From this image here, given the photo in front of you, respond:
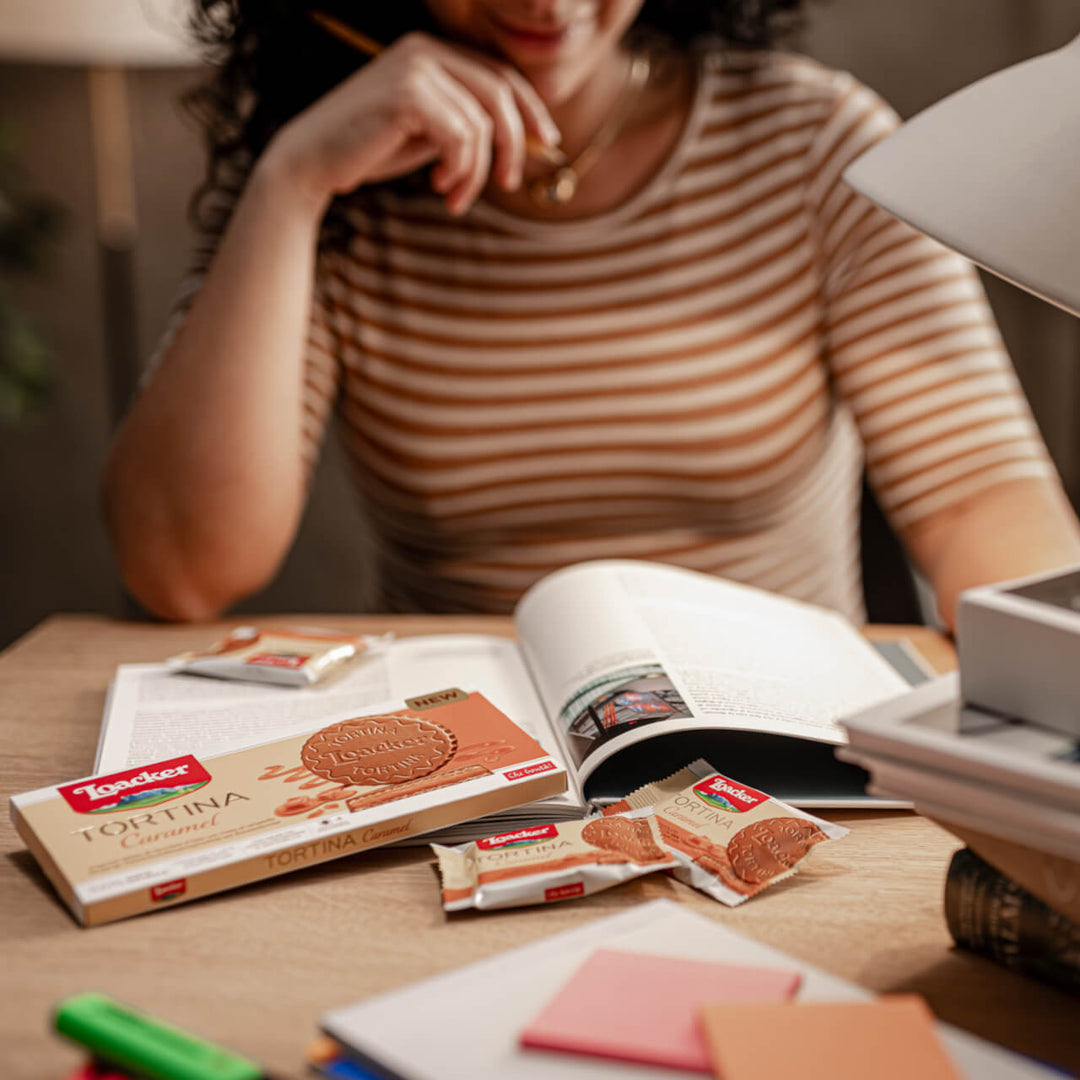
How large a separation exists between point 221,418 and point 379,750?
45 cm

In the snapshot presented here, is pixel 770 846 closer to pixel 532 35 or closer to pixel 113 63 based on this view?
pixel 532 35

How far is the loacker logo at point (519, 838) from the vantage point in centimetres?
46

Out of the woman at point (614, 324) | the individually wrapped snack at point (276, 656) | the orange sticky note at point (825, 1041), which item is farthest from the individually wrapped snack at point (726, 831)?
the woman at point (614, 324)

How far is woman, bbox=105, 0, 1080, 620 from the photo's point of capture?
0.95m

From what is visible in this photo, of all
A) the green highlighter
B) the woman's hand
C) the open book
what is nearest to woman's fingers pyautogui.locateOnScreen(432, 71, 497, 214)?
the woman's hand

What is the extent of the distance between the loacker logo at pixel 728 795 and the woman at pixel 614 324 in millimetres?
480

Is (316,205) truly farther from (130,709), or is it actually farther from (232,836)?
(232,836)

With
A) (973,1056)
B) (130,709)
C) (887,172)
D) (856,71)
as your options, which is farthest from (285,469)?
(856,71)

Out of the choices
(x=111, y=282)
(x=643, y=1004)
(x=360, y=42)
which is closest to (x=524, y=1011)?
(x=643, y=1004)

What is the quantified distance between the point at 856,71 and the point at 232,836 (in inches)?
64.8

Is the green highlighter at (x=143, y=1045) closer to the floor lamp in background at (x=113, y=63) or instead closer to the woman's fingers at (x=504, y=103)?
the woman's fingers at (x=504, y=103)

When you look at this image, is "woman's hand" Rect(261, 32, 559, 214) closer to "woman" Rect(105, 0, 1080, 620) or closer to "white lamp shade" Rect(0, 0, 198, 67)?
"woman" Rect(105, 0, 1080, 620)

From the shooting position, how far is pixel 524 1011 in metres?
0.33

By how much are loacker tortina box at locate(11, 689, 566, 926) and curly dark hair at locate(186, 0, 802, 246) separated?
2.06 ft
